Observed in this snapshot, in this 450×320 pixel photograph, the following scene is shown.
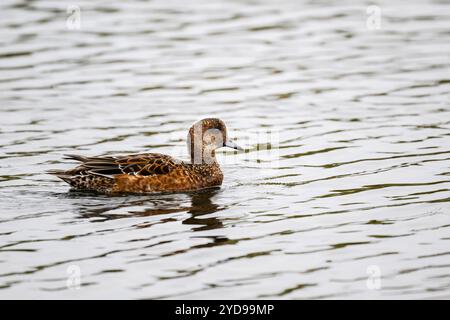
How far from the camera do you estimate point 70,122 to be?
47.1 feet

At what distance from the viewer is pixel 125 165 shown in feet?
37.9

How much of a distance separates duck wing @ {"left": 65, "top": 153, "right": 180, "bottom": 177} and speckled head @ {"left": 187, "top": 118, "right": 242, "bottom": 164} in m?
0.56

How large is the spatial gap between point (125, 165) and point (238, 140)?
2561 mm

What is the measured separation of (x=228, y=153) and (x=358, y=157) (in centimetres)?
191

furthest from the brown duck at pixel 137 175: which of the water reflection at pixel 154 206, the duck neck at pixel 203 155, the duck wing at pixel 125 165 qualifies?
the duck neck at pixel 203 155

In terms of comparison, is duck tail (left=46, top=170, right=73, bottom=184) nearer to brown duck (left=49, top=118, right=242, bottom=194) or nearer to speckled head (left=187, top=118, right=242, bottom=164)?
brown duck (left=49, top=118, right=242, bottom=194)

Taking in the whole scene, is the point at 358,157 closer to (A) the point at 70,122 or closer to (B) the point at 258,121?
(B) the point at 258,121

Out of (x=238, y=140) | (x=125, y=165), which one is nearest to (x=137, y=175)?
(x=125, y=165)

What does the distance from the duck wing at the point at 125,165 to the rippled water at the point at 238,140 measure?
348mm

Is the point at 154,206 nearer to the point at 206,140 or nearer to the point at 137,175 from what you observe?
the point at 137,175

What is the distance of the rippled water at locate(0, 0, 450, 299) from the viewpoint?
28.6 feet

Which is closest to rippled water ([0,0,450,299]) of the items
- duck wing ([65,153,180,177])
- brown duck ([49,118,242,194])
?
brown duck ([49,118,242,194])

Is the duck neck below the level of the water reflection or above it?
above

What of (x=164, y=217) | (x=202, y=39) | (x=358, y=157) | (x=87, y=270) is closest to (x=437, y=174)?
(x=358, y=157)
